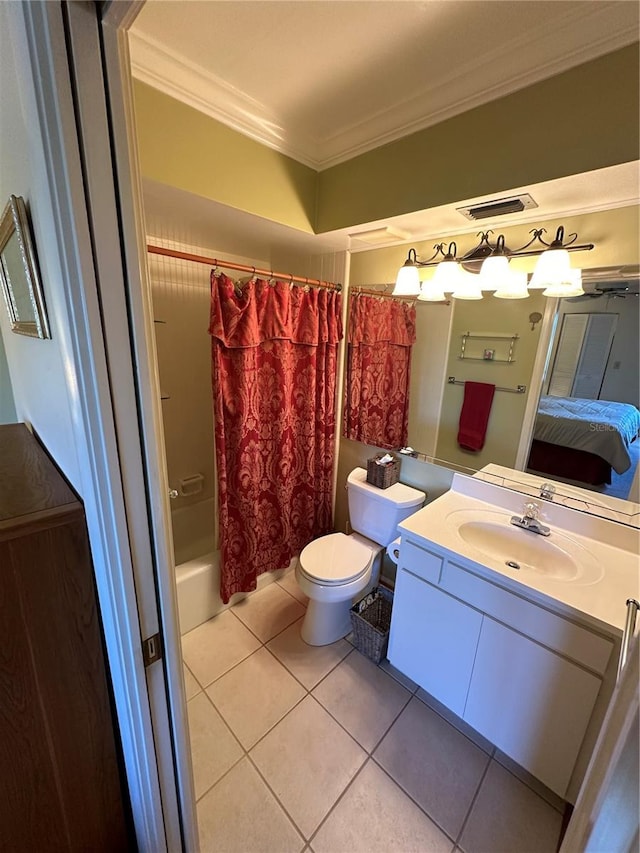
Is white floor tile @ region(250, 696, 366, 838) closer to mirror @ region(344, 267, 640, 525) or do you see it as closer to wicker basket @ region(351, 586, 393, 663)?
wicker basket @ region(351, 586, 393, 663)

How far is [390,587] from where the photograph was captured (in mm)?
2170

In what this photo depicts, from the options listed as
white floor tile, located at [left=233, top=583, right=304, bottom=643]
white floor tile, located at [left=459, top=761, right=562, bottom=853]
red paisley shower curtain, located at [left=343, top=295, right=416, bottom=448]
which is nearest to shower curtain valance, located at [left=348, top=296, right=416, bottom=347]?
red paisley shower curtain, located at [left=343, top=295, right=416, bottom=448]

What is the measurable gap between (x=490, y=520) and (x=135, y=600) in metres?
1.42

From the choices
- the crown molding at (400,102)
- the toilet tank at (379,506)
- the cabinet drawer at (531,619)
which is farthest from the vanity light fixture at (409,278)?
the cabinet drawer at (531,619)

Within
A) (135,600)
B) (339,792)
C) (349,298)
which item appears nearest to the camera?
(135,600)

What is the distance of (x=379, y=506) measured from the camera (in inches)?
75.0

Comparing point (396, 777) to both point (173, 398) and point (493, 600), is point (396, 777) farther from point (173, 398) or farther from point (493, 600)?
point (173, 398)

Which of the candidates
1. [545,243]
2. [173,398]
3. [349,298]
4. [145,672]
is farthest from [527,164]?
[173,398]

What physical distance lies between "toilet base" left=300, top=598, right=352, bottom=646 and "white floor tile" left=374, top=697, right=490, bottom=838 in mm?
466

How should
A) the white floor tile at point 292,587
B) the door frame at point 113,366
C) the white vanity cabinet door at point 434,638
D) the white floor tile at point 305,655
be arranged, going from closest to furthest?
the door frame at point 113,366 < the white vanity cabinet door at point 434,638 < the white floor tile at point 305,655 < the white floor tile at point 292,587

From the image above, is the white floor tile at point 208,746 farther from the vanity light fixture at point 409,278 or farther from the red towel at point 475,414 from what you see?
the vanity light fixture at point 409,278

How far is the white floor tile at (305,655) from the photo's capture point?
5.56 feet

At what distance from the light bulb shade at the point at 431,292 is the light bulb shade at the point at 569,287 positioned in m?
0.46

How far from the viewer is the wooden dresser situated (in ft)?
2.30
